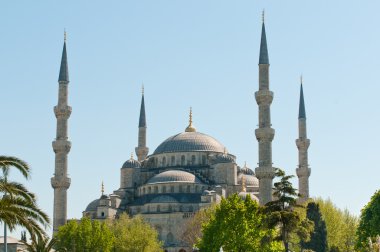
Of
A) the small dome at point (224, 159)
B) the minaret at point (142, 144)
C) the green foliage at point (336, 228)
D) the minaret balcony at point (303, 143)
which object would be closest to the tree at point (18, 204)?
the green foliage at point (336, 228)

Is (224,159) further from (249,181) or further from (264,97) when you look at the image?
(264,97)

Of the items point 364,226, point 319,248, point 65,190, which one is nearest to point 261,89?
point 319,248

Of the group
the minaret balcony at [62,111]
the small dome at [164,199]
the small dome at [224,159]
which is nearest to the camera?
the minaret balcony at [62,111]

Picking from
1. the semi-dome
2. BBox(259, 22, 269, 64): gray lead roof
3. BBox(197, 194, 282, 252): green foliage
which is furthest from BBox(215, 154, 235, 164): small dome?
BBox(197, 194, 282, 252): green foliage

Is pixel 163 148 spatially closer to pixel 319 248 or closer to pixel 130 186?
pixel 130 186

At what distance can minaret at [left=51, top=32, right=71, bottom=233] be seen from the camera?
199ft

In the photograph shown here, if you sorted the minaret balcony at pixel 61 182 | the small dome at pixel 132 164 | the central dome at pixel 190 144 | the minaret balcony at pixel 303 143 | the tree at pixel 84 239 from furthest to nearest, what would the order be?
the central dome at pixel 190 144
the small dome at pixel 132 164
the minaret balcony at pixel 303 143
the minaret balcony at pixel 61 182
the tree at pixel 84 239

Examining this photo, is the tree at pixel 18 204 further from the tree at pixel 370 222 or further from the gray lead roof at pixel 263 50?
the gray lead roof at pixel 263 50

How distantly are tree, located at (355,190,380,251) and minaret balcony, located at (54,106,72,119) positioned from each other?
3142 centimetres

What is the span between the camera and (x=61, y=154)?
61594mm

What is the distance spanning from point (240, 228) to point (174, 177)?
123 feet

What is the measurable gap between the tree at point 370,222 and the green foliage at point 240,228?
514cm

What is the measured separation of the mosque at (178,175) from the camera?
58.7 metres

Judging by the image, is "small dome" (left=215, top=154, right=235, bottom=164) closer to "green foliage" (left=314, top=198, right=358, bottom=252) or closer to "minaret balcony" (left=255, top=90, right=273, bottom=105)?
"green foliage" (left=314, top=198, right=358, bottom=252)
